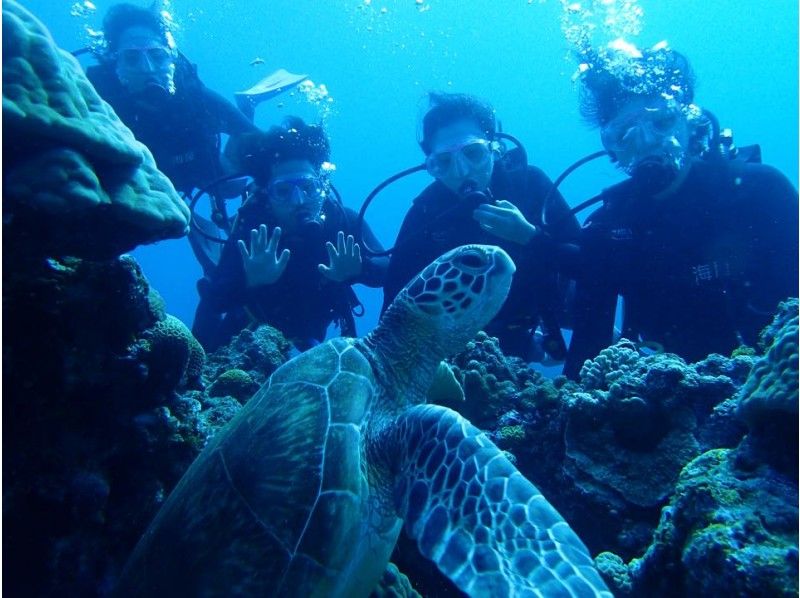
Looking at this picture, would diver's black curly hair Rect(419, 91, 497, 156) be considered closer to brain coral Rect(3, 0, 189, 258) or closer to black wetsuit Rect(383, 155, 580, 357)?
black wetsuit Rect(383, 155, 580, 357)

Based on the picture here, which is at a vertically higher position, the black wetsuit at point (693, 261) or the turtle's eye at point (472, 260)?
the black wetsuit at point (693, 261)

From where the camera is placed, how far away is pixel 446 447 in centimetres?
180

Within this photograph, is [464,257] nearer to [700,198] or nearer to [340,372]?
[340,372]

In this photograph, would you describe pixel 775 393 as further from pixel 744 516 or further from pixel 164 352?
pixel 164 352

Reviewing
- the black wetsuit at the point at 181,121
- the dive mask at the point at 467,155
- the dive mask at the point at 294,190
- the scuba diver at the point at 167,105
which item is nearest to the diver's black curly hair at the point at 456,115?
the dive mask at the point at 467,155

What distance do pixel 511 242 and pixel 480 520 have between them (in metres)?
3.95

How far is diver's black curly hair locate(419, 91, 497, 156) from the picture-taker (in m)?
5.67

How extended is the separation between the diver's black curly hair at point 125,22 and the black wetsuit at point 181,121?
0.44m

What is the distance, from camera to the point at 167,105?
24.7ft

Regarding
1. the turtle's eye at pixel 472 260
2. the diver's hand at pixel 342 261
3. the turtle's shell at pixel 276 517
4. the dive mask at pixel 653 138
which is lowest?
the turtle's shell at pixel 276 517

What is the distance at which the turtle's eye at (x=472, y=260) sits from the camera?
2393 mm

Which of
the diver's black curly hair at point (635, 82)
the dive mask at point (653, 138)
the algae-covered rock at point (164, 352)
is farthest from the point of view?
the diver's black curly hair at point (635, 82)

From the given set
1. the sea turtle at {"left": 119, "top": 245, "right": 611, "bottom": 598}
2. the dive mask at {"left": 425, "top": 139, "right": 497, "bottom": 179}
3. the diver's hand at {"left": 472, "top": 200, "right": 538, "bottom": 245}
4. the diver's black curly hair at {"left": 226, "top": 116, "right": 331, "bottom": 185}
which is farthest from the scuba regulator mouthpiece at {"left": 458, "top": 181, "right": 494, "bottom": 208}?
the sea turtle at {"left": 119, "top": 245, "right": 611, "bottom": 598}

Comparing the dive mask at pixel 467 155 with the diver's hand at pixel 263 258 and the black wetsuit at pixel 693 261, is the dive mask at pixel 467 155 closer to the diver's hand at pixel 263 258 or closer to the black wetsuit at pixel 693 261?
the black wetsuit at pixel 693 261
